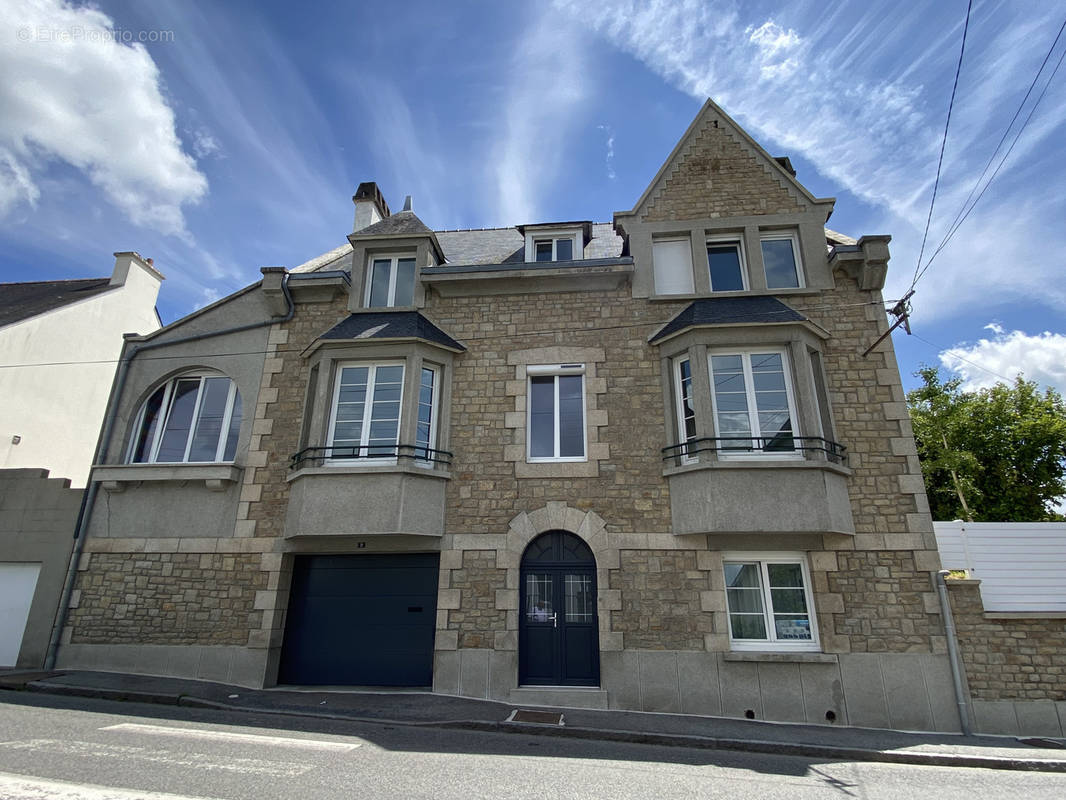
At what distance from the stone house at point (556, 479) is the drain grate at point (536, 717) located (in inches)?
18.7

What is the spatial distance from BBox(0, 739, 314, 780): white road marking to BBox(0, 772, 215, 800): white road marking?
0.72 meters

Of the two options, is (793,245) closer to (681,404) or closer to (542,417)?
(681,404)

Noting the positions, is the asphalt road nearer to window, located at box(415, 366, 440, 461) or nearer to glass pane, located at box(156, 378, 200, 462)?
window, located at box(415, 366, 440, 461)

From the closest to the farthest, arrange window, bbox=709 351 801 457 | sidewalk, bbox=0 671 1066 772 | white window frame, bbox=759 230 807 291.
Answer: sidewalk, bbox=0 671 1066 772, window, bbox=709 351 801 457, white window frame, bbox=759 230 807 291

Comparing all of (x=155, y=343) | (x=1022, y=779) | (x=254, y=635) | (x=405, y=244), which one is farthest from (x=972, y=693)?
(x=155, y=343)

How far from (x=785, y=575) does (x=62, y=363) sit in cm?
1626

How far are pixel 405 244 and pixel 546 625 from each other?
24.3 ft

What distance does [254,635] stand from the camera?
8.84 m

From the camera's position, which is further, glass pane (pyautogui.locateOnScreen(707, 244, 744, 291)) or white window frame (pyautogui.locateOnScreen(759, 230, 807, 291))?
glass pane (pyautogui.locateOnScreen(707, 244, 744, 291))

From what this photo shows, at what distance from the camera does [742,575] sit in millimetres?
8500

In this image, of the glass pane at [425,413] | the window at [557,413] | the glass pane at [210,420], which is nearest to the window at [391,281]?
the glass pane at [425,413]

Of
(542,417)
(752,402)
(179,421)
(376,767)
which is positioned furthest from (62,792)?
(752,402)

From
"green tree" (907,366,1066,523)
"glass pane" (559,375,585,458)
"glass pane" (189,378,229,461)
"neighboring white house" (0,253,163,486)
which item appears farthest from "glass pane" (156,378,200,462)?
"green tree" (907,366,1066,523)

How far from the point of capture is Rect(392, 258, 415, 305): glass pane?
10.8 meters
